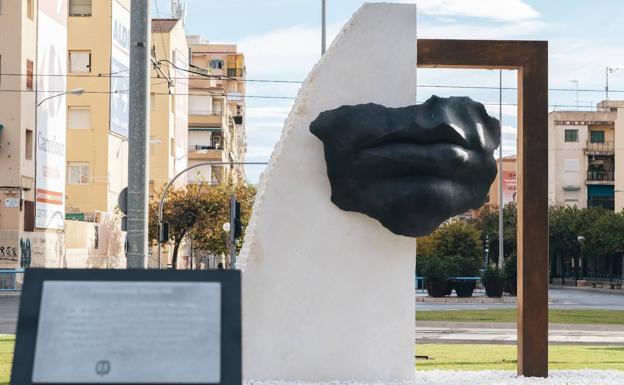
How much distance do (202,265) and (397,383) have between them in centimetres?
8217

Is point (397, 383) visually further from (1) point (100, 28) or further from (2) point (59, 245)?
(1) point (100, 28)

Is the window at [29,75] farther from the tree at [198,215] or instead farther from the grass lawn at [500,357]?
the grass lawn at [500,357]

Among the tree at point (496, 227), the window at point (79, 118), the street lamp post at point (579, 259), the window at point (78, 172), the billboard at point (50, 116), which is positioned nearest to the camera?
the billboard at point (50, 116)

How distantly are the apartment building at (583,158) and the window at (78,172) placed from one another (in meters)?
46.4

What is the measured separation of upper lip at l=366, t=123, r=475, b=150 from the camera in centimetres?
1219

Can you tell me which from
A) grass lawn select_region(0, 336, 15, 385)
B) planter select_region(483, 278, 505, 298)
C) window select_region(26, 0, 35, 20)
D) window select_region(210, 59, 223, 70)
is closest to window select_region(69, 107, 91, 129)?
window select_region(26, 0, 35, 20)

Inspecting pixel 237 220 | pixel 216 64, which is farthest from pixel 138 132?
pixel 216 64

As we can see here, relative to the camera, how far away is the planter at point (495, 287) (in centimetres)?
4366

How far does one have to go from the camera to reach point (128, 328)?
704 centimetres

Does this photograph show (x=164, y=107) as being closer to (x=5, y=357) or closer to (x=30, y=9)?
(x=30, y=9)

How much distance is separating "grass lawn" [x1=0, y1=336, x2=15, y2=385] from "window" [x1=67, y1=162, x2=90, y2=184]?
1611 inches

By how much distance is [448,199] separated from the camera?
12367 millimetres

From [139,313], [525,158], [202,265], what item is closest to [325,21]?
[525,158]

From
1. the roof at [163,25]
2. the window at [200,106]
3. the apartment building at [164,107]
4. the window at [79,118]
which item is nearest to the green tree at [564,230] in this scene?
the apartment building at [164,107]
